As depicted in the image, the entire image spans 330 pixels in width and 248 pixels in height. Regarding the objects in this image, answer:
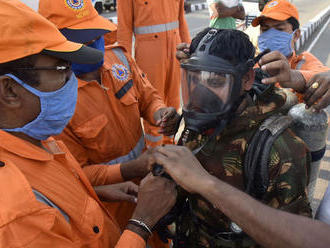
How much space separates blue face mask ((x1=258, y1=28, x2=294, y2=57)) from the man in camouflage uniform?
1.30 metres

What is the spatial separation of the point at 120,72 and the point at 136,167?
0.81 m

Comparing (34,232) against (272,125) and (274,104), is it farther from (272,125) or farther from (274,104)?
(274,104)

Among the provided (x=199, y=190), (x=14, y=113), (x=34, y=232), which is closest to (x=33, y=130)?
(x=14, y=113)

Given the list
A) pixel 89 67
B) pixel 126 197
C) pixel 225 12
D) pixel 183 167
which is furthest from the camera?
pixel 225 12

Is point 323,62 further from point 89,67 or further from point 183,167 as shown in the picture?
point 183,167

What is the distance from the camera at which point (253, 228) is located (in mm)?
1184

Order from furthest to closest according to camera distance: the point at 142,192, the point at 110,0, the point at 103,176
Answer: the point at 110,0 → the point at 103,176 → the point at 142,192

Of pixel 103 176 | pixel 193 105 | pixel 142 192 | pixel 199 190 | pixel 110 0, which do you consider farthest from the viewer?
pixel 110 0

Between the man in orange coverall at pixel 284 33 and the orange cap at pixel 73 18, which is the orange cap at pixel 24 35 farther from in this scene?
the man in orange coverall at pixel 284 33

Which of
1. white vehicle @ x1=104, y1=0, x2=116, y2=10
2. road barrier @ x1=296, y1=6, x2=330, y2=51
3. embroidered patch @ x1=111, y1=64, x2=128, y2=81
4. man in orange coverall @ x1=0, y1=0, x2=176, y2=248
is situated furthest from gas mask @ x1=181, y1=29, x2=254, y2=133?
white vehicle @ x1=104, y1=0, x2=116, y2=10

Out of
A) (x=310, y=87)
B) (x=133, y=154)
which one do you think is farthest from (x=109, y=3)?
(x=310, y=87)

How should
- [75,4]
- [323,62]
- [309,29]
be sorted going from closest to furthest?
1. [75,4]
2. [323,62]
3. [309,29]

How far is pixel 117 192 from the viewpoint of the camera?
197 centimetres

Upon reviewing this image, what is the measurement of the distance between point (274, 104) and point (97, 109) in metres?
1.24
